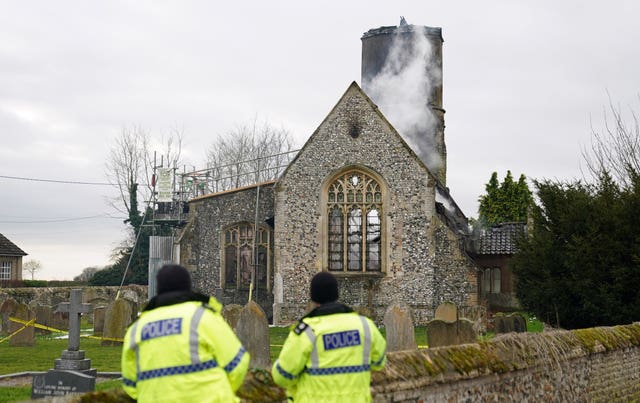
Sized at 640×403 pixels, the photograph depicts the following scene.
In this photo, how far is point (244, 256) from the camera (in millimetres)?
30812

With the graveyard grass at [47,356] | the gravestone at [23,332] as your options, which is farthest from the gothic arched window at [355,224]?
the gravestone at [23,332]

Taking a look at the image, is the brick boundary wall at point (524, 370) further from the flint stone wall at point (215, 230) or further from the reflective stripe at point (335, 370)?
the flint stone wall at point (215, 230)

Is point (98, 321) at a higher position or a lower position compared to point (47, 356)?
higher

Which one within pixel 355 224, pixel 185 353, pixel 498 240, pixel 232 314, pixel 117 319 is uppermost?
pixel 355 224

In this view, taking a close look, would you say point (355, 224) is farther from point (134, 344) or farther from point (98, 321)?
point (134, 344)

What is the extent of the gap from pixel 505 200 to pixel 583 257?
87.9 feet

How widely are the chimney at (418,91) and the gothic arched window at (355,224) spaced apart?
11.3 metres

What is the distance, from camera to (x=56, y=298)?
111 ft

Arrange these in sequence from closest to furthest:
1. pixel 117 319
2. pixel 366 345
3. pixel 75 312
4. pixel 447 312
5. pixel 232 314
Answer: pixel 366 345 → pixel 75 312 → pixel 232 314 → pixel 447 312 → pixel 117 319

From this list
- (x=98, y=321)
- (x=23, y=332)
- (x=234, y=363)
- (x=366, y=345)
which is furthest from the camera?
(x=98, y=321)

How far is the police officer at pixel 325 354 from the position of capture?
6211 millimetres

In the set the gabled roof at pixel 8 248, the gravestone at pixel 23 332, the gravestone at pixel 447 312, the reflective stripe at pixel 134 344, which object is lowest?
the gravestone at pixel 23 332

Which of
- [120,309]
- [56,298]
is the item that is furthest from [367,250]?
[56,298]

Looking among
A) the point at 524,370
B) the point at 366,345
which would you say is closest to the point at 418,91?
the point at 524,370
